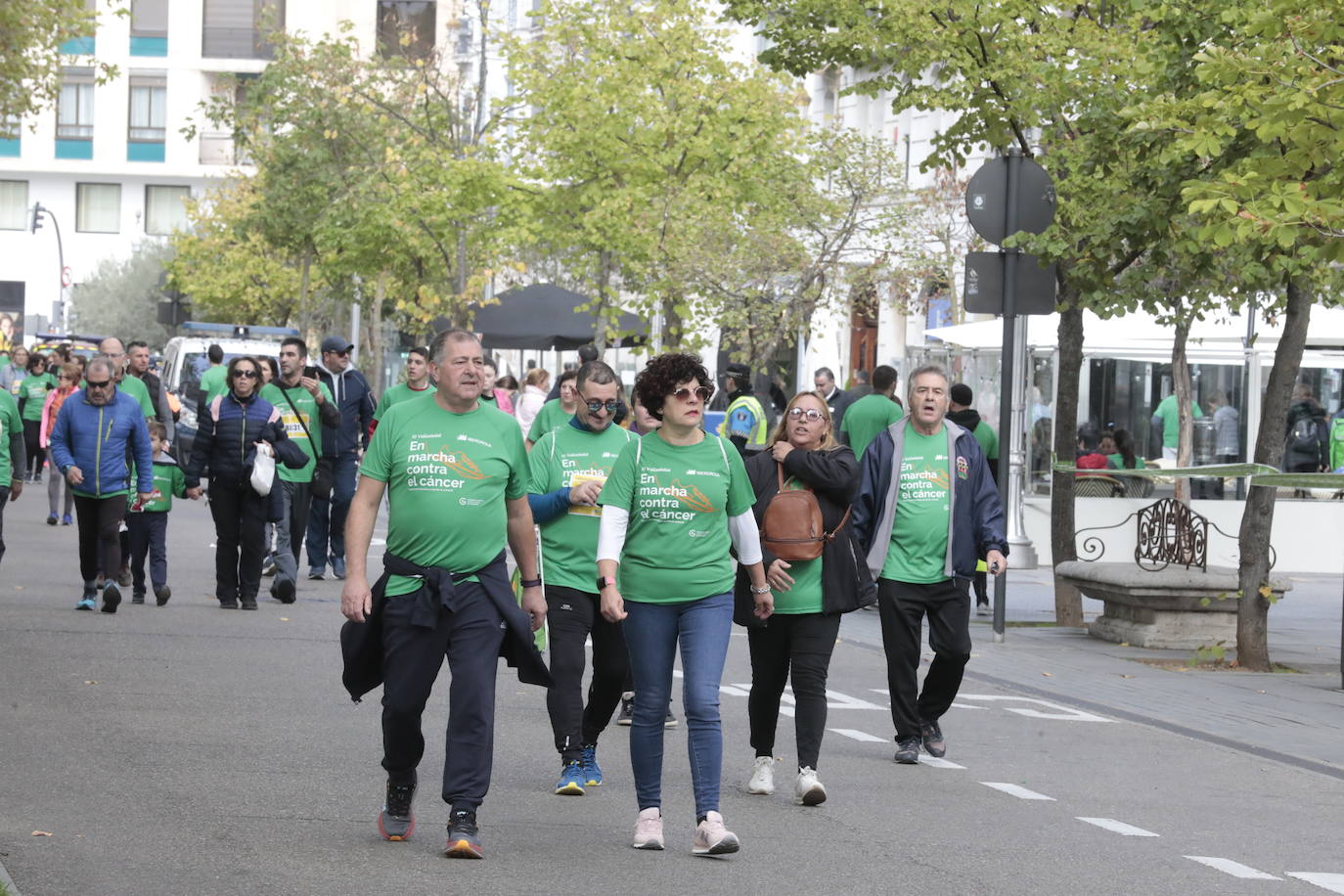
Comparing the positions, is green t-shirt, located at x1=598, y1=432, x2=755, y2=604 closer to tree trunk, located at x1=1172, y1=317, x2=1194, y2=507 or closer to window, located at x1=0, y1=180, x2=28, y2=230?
tree trunk, located at x1=1172, y1=317, x2=1194, y2=507

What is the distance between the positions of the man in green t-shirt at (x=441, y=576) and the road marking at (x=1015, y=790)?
2628 mm

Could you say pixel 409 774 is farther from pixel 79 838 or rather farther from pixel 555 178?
pixel 555 178

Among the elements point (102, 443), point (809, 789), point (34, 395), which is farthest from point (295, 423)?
point (34, 395)

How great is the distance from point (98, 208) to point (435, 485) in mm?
76909

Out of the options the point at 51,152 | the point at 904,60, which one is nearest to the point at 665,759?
the point at 904,60

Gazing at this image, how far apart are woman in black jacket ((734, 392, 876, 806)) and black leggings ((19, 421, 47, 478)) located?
18.8 m

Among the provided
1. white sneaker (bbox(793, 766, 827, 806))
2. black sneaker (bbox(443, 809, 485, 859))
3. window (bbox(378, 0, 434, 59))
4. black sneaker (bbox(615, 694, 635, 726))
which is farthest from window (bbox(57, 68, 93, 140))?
black sneaker (bbox(443, 809, 485, 859))

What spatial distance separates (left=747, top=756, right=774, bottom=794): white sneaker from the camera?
29.5ft

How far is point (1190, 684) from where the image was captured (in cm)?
1387

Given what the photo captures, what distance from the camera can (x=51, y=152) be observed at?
80.4m

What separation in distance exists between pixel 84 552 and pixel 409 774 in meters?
8.35

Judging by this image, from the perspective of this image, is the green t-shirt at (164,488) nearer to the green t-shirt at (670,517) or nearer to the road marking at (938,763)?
the road marking at (938,763)

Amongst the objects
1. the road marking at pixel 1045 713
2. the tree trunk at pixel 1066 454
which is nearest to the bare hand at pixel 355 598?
the road marking at pixel 1045 713

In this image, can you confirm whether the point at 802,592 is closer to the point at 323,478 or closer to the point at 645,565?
the point at 645,565
